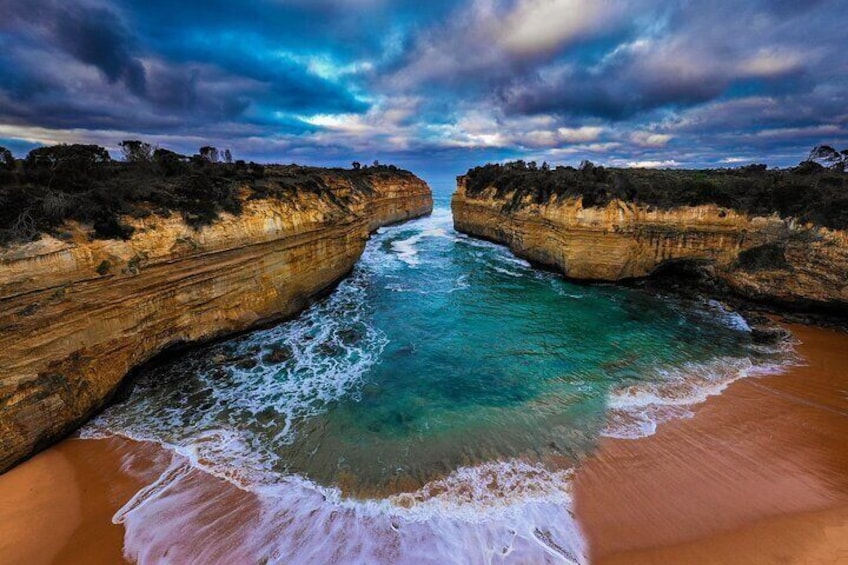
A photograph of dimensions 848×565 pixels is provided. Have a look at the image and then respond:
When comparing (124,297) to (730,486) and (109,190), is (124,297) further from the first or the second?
(730,486)

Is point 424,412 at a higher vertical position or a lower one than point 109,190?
lower

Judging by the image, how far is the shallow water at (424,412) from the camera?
7.30 metres

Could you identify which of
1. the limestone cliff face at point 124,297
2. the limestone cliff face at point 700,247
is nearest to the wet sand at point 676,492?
the limestone cliff face at point 124,297

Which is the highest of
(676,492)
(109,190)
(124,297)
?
(109,190)

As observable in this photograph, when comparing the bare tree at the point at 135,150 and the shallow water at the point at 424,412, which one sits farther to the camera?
the bare tree at the point at 135,150

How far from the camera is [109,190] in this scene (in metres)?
11.6

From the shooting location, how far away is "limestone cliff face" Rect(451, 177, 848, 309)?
1593cm

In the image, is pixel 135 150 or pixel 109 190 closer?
pixel 109 190

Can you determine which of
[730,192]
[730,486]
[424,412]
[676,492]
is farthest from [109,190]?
[730,192]

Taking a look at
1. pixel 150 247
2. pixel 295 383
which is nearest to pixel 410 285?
pixel 295 383

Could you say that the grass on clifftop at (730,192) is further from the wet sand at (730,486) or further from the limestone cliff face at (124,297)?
the limestone cliff face at (124,297)

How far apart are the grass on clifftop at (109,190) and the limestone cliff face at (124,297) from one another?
45 cm

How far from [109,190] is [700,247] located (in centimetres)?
2671

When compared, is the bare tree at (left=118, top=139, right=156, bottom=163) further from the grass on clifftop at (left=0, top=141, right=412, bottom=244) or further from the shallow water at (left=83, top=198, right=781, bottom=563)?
the shallow water at (left=83, top=198, right=781, bottom=563)
